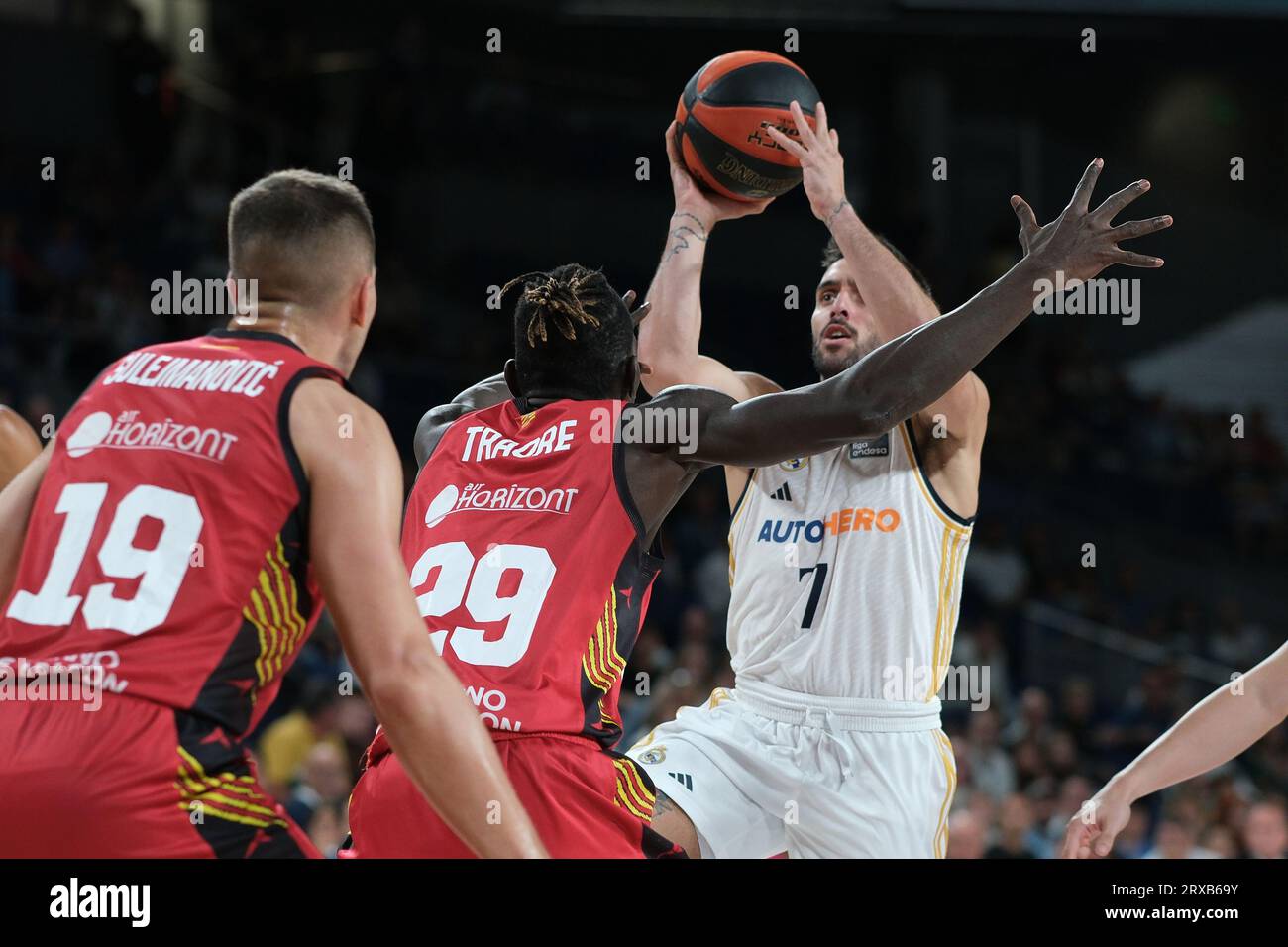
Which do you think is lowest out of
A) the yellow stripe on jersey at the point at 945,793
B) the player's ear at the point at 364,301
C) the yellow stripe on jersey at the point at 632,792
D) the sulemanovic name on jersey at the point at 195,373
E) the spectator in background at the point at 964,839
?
the spectator in background at the point at 964,839

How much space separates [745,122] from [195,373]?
8.17ft

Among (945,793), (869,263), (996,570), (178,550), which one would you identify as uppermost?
(869,263)

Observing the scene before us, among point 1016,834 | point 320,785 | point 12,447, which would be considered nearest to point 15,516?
point 12,447

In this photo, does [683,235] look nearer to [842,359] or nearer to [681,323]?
[681,323]

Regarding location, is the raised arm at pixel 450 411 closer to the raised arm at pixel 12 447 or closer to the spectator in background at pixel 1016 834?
the raised arm at pixel 12 447

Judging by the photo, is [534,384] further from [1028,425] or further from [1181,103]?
[1181,103]

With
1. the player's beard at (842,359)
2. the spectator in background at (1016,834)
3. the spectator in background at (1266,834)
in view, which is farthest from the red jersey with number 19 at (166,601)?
the spectator in background at (1266,834)

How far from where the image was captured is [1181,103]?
61.1ft

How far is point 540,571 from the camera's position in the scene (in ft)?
11.5

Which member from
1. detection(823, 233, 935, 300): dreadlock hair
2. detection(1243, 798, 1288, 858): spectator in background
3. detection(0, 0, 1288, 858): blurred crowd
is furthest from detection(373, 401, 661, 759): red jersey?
detection(1243, 798, 1288, 858): spectator in background

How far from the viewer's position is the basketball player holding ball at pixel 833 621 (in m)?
4.35

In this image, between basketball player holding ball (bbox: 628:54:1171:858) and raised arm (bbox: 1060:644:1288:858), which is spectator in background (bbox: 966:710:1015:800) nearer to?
basketball player holding ball (bbox: 628:54:1171:858)

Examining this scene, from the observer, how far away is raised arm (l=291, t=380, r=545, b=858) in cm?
252

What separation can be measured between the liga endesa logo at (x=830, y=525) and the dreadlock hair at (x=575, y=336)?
1.09 metres
